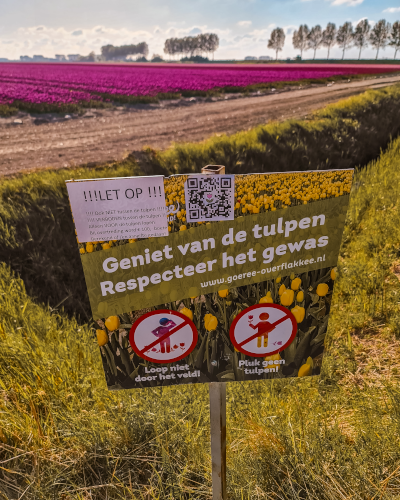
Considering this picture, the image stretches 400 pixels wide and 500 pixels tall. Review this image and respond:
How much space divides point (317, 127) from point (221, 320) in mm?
10969

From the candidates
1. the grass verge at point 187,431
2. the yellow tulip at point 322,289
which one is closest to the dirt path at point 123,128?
the grass verge at point 187,431

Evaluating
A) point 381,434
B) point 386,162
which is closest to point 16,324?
point 381,434

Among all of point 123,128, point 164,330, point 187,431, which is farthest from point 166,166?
point 164,330

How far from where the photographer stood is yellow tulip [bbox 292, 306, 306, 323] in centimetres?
128

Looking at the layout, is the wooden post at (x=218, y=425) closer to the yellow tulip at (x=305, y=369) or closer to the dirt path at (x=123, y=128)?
the yellow tulip at (x=305, y=369)

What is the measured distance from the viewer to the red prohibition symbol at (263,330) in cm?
128

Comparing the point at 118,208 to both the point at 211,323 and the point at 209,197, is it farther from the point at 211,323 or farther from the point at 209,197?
the point at 211,323

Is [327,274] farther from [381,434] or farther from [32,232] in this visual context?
[32,232]

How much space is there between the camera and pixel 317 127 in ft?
34.6

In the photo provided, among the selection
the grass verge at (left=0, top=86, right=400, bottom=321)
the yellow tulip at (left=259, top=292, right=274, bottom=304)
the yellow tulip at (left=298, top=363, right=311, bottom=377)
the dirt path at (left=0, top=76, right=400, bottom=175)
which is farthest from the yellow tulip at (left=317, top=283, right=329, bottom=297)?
the dirt path at (left=0, top=76, right=400, bottom=175)

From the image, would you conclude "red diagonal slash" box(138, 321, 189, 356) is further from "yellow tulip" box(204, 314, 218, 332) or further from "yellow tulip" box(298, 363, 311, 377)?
"yellow tulip" box(298, 363, 311, 377)

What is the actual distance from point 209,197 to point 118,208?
1.04 ft

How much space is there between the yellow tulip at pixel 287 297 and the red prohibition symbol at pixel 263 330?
0.02 metres

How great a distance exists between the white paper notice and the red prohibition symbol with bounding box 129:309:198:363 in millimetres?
346
